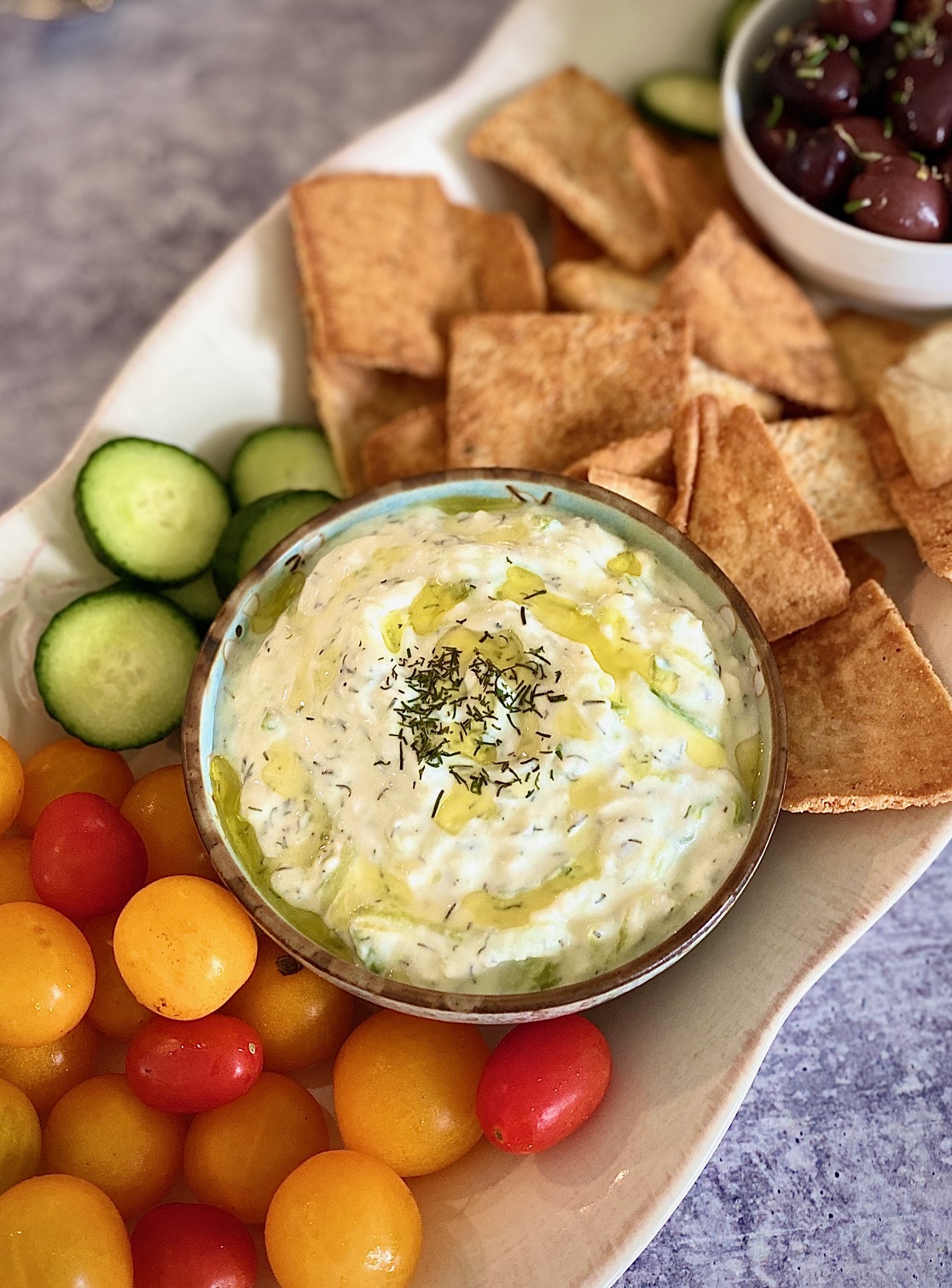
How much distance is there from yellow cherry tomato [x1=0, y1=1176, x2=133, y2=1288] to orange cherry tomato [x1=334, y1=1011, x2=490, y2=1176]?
1.30ft

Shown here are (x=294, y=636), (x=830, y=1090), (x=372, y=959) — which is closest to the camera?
(x=372, y=959)

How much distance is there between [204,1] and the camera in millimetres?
3988

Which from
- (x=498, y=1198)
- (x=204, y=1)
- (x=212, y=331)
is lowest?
(x=498, y=1198)

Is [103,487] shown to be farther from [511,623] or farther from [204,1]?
[204,1]

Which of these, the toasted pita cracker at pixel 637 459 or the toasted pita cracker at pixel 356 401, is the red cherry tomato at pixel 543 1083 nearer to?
the toasted pita cracker at pixel 637 459

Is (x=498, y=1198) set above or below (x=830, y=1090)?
above

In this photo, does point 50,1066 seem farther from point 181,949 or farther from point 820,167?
point 820,167

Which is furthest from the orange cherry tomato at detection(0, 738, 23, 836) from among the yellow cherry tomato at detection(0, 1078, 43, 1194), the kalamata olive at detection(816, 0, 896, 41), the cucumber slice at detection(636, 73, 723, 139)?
the kalamata olive at detection(816, 0, 896, 41)

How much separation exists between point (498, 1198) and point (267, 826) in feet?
2.37

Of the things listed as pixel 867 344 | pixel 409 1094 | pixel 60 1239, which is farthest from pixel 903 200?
pixel 60 1239

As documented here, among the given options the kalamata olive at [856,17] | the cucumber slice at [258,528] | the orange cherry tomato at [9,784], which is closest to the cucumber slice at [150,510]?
the cucumber slice at [258,528]

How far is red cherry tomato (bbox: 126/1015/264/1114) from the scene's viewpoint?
6.56 feet

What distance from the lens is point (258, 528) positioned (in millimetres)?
2531

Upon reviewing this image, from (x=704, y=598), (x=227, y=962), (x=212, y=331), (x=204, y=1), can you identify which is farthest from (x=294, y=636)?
(x=204, y=1)
